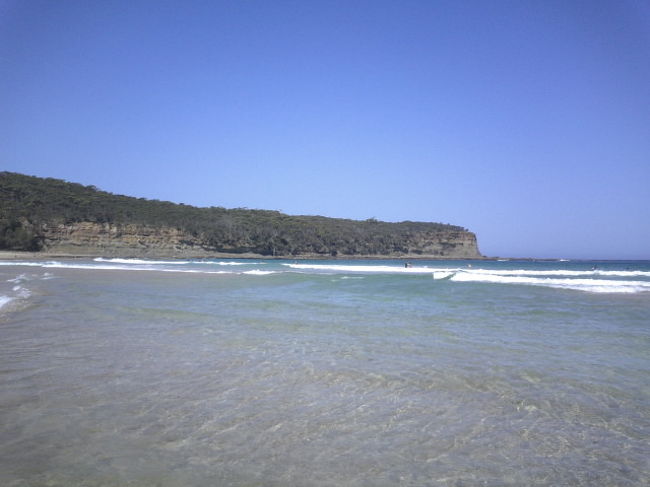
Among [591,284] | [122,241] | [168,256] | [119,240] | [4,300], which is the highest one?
[119,240]

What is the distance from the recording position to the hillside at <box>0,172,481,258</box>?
220 ft

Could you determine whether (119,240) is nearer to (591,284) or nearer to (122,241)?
(122,241)

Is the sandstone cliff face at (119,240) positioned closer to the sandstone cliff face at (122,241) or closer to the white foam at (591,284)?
the sandstone cliff face at (122,241)

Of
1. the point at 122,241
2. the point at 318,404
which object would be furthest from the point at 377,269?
the point at 122,241

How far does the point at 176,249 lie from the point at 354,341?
253ft

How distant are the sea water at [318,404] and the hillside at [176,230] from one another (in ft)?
219

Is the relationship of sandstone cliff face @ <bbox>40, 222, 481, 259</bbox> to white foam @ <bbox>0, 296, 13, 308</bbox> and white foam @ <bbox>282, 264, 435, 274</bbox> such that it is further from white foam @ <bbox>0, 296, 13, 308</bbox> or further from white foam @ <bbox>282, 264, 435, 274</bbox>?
white foam @ <bbox>0, 296, 13, 308</bbox>

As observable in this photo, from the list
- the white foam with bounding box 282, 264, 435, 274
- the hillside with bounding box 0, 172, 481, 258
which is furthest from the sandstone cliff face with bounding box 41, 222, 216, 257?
the white foam with bounding box 282, 264, 435, 274

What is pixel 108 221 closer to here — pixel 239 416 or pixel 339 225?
pixel 339 225

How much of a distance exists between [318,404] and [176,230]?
3208 inches

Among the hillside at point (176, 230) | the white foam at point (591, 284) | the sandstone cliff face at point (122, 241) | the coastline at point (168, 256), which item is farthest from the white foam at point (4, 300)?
the sandstone cliff face at point (122, 241)

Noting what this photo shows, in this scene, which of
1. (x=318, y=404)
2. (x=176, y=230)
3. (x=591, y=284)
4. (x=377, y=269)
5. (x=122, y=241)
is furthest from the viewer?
(x=176, y=230)

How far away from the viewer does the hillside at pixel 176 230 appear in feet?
220

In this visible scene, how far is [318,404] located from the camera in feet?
15.0
